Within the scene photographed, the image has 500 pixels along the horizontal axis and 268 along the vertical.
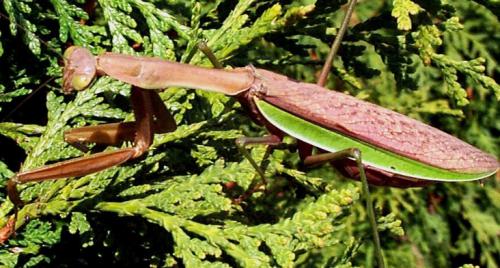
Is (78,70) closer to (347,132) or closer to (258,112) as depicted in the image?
(258,112)

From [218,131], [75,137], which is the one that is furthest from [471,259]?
[75,137]

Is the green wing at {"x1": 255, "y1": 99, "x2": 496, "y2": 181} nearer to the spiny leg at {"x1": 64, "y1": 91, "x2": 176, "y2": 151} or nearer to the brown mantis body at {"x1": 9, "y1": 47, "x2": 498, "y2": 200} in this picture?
the brown mantis body at {"x1": 9, "y1": 47, "x2": 498, "y2": 200}

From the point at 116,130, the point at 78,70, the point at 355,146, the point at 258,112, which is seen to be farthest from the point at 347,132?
the point at 78,70

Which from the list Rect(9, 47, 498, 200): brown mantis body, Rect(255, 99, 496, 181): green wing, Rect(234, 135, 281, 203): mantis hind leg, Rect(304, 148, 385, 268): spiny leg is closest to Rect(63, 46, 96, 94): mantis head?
Rect(9, 47, 498, 200): brown mantis body

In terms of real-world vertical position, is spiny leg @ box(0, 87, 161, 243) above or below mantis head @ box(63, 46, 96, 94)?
below

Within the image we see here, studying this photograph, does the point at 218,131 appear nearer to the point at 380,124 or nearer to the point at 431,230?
the point at 380,124

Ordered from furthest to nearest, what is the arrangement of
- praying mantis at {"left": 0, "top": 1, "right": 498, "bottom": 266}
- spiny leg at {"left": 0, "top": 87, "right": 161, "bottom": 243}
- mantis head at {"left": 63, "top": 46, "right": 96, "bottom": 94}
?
praying mantis at {"left": 0, "top": 1, "right": 498, "bottom": 266} < mantis head at {"left": 63, "top": 46, "right": 96, "bottom": 94} < spiny leg at {"left": 0, "top": 87, "right": 161, "bottom": 243}

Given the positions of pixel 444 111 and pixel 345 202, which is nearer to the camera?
pixel 345 202
